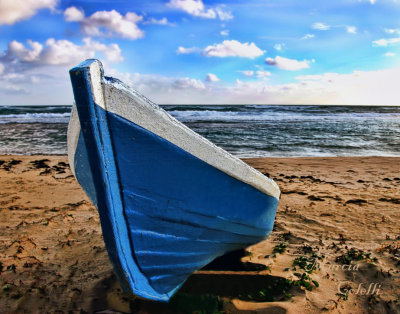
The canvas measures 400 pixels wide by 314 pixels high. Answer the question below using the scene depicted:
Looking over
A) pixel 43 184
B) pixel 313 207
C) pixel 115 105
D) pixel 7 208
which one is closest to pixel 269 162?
pixel 313 207

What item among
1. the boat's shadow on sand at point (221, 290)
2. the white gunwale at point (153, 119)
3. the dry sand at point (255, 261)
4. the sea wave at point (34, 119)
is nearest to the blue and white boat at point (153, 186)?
the white gunwale at point (153, 119)

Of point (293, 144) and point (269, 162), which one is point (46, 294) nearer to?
point (269, 162)

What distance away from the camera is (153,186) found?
1.86 metres

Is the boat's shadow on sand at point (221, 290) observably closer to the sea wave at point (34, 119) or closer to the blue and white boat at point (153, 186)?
the blue and white boat at point (153, 186)

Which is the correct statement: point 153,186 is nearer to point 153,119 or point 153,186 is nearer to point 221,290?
point 153,119

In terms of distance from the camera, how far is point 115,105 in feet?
5.37

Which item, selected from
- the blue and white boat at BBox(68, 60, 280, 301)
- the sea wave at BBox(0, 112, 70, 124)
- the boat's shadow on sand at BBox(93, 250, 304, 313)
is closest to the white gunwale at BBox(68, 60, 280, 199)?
the blue and white boat at BBox(68, 60, 280, 301)

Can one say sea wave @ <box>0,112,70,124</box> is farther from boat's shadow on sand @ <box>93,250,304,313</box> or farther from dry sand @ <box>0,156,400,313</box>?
boat's shadow on sand @ <box>93,250,304,313</box>

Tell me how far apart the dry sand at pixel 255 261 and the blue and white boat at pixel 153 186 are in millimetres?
486

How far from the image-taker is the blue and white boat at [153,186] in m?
1.65

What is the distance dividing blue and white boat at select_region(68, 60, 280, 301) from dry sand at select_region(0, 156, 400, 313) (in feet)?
1.60

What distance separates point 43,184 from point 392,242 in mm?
5782

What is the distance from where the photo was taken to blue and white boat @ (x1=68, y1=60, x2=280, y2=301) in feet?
5.41

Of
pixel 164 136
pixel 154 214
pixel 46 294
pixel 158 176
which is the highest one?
pixel 164 136
